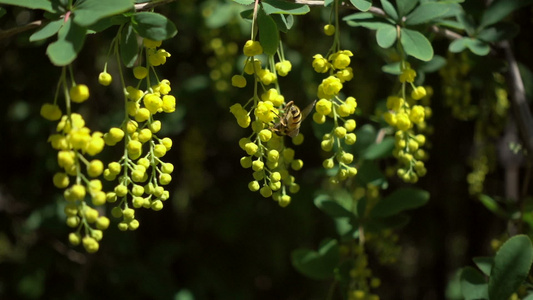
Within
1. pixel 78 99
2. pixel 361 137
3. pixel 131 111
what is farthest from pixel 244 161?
pixel 361 137

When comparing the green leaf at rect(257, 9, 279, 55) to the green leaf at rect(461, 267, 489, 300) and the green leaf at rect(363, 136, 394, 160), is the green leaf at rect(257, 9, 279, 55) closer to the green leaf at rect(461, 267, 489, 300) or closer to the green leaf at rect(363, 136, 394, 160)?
the green leaf at rect(363, 136, 394, 160)

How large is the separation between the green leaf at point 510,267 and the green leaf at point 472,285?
96 mm

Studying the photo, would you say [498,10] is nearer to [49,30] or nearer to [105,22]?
[105,22]

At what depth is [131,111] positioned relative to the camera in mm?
1021

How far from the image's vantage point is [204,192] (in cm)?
277

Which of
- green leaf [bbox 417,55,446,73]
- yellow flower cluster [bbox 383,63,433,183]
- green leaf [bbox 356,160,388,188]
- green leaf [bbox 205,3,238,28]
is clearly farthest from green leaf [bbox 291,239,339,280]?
green leaf [bbox 205,3,238,28]

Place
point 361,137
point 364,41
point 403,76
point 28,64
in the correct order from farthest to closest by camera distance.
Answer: point 364,41 → point 28,64 → point 361,137 → point 403,76

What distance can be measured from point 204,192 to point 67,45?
1924 millimetres

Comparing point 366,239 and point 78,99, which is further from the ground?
point 78,99

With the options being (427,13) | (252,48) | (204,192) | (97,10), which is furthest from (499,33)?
(204,192)

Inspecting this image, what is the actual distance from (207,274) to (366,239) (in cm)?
92

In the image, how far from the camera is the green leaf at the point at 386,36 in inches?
45.0

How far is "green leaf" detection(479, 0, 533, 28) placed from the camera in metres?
1.43

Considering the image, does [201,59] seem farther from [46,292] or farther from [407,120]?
[407,120]
